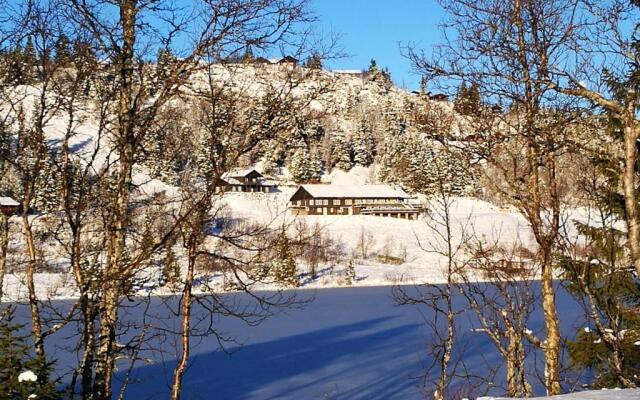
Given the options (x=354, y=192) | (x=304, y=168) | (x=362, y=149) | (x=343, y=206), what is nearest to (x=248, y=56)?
(x=343, y=206)

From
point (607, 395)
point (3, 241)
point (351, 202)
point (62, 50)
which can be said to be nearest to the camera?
point (607, 395)

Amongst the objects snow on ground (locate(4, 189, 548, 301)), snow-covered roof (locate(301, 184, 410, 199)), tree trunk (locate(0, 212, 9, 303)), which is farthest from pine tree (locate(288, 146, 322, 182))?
tree trunk (locate(0, 212, 9, 303))

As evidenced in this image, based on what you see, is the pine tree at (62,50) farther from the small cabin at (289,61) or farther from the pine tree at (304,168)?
the pine tree at (304,168)

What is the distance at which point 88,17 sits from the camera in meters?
5.76

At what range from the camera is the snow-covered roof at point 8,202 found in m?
7.87

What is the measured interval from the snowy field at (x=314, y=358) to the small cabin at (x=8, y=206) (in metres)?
3.63

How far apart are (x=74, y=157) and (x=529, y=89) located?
474cm

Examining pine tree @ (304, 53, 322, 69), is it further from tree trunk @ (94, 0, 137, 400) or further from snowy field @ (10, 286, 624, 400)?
snowy field @ (10, 286, 624, 400)

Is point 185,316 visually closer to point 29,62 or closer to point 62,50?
point 62,50

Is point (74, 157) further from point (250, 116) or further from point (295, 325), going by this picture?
point (295, 325)

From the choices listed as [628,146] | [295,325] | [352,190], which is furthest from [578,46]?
[352,190]

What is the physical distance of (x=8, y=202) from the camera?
26.4 ft

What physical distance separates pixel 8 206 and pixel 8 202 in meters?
0.05

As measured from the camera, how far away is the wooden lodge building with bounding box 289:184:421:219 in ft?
210
